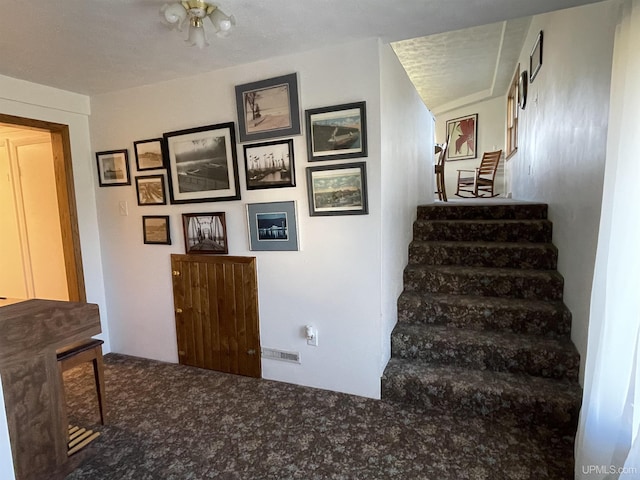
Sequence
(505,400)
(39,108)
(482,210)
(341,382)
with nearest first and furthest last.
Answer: (505,400) < (341,382) < (39,108) < (482,210)

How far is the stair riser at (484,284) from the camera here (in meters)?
2.36

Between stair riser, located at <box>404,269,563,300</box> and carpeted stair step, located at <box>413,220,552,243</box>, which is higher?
carpeted stair step, located at <box>413,220,552,243</box>

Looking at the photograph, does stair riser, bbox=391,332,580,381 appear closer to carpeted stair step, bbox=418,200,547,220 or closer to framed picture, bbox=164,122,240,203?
carpeted stair step, bbox=418,200,547,220

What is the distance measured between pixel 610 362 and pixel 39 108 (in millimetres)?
3780

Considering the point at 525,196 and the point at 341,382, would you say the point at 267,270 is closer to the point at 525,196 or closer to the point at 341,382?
the point at 341,382

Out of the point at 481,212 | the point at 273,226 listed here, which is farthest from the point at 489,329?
the point at 273,226

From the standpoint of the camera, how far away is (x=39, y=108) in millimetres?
2553

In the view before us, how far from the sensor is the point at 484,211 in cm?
326

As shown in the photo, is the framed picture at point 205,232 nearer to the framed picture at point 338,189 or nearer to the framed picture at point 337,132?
the framed picture at point 338,189

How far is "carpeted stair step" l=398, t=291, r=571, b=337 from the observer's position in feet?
7.15

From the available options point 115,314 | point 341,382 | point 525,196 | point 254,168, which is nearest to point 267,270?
point 254,168

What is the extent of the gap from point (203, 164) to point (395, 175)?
55.4 inches

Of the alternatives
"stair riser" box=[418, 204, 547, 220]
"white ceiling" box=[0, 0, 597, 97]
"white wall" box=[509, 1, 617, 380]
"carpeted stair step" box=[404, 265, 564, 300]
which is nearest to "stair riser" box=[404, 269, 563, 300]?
"carpeted stair step" box=[404, 265, 564, 300]

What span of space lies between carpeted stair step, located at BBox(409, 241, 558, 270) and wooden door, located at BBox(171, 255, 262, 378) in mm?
1457
